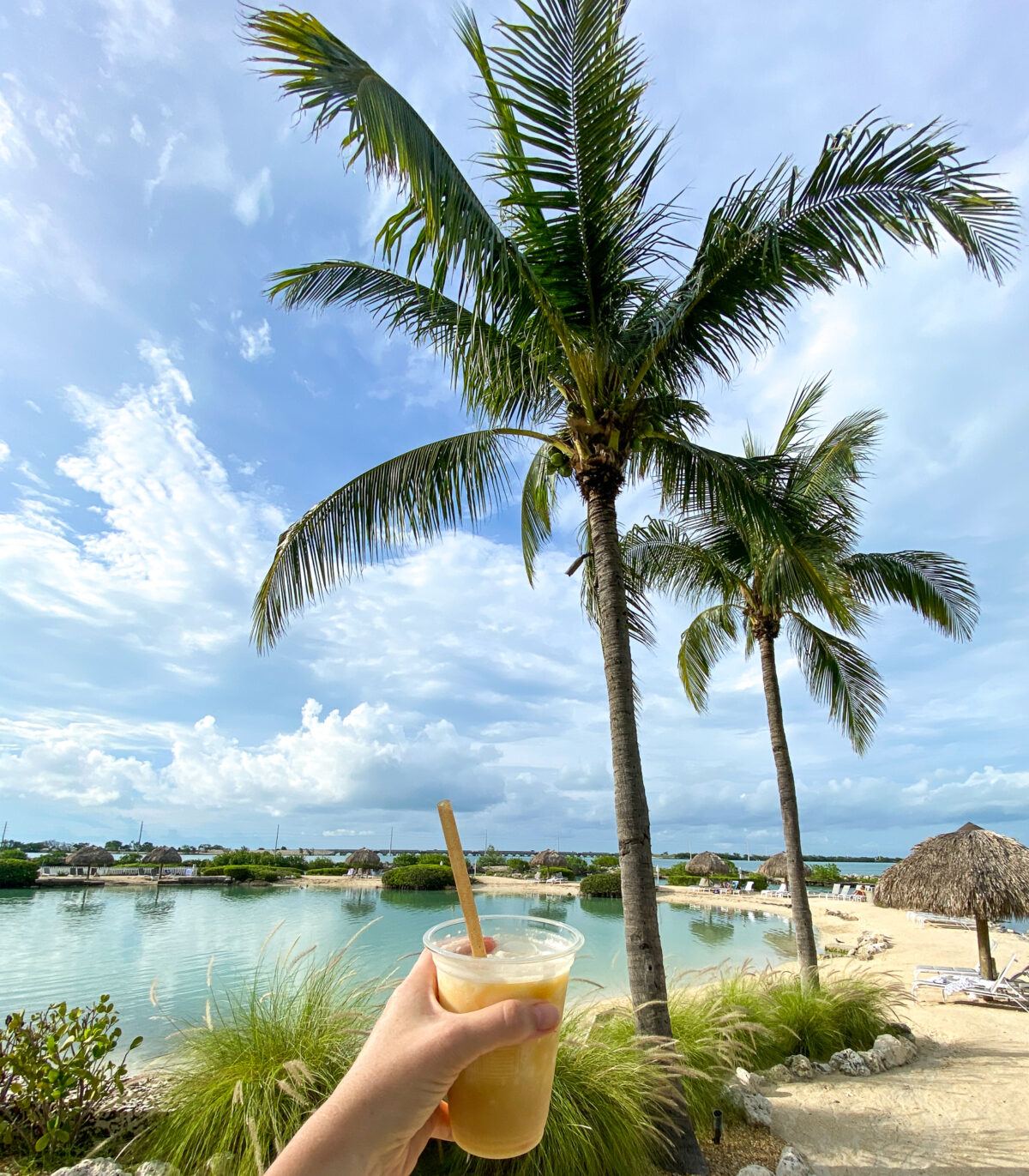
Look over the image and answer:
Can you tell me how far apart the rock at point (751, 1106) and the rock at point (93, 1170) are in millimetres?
4202

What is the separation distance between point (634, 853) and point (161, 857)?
3444 centimetres

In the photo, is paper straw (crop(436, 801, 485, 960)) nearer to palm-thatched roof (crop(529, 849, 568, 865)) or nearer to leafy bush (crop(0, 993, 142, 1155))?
leafy bush (crop(0, 993, 142, 1155))

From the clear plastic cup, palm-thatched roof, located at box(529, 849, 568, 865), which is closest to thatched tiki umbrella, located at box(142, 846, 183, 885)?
palm-thatched roof, located at box(529, 849, 568, 865)

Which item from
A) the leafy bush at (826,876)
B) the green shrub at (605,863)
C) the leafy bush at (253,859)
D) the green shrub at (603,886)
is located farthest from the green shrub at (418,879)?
the leafy bush at (826,876)

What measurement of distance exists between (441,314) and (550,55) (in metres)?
2.16

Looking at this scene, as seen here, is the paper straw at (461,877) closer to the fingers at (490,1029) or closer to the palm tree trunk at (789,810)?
the fingers at (490,1029)

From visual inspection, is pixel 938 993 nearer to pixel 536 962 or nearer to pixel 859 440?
pixel 859 440

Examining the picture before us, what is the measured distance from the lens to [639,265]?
563 cm

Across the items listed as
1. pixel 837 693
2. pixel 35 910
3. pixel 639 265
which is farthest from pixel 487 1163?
pixel 35 910

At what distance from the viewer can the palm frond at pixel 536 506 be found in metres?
7.75

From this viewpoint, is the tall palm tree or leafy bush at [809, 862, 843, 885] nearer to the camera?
the tall palm tree

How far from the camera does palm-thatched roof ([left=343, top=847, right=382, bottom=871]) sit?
36062mm

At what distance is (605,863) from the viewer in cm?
4516

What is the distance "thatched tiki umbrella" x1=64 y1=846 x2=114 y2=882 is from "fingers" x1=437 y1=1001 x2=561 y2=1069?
36.0 meters
